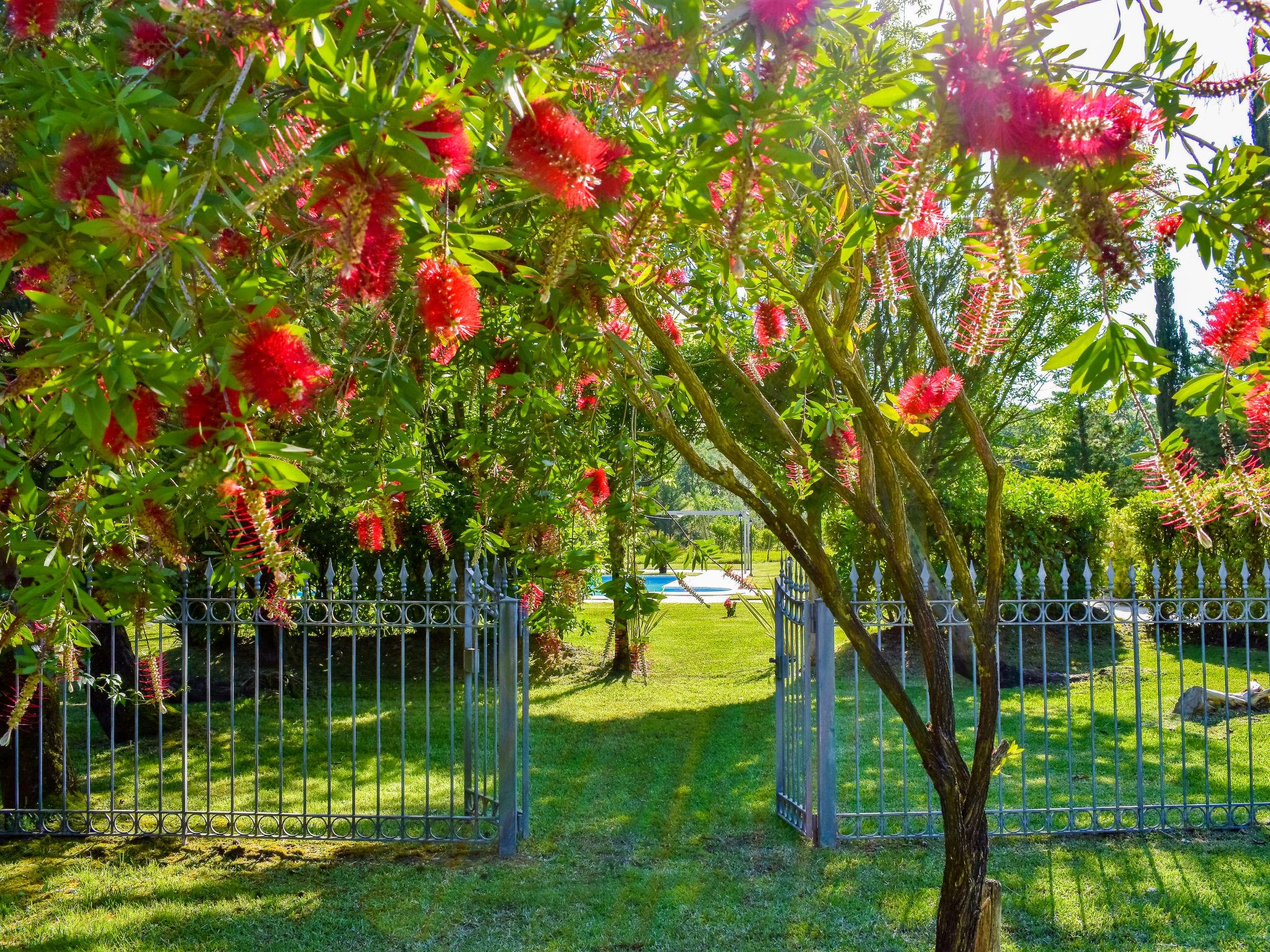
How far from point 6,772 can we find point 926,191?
558cm

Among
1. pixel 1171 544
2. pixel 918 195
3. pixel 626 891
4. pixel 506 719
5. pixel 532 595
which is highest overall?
pixel 918 195

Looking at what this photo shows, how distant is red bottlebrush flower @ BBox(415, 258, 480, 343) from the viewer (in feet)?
5.47

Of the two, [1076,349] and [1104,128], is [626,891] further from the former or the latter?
[1104,128]

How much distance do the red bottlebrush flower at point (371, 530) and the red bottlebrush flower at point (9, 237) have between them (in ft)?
5.06

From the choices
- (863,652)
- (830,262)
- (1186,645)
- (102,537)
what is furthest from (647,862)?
(1186,645)

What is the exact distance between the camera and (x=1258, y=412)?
1977 millimetres

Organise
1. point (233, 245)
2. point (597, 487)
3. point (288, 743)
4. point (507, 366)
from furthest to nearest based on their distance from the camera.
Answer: point (288, 743) → point (597, 487) → point (507, 366) → point (233, 245)

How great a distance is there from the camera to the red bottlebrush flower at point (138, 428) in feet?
4.96

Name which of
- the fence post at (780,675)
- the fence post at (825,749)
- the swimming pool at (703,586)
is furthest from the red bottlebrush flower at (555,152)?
the swimming pool at (703,586)

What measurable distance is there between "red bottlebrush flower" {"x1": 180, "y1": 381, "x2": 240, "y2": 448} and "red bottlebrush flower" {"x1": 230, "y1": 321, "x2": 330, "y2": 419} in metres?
0.06

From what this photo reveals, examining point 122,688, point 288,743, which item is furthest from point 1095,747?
point 122,688

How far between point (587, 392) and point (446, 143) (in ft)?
8.04

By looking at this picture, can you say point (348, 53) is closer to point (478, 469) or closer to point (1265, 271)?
point (1265, 271)

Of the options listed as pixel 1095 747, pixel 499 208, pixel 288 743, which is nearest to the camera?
pixel 499 208
